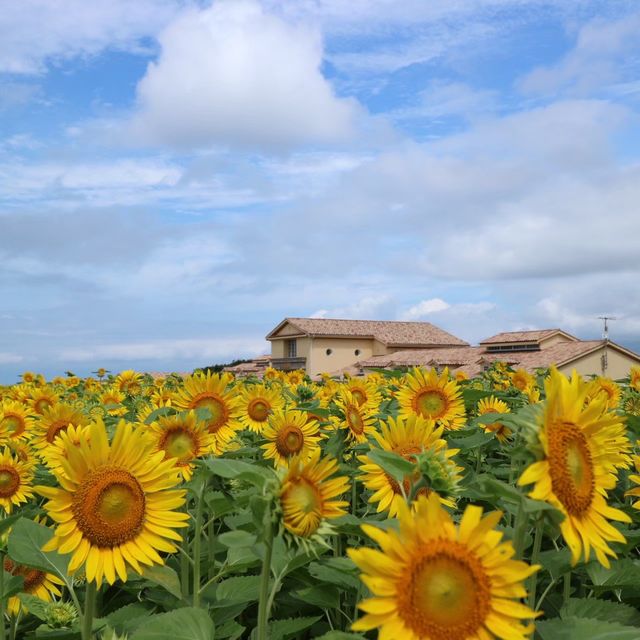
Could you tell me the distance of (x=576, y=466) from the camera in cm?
201

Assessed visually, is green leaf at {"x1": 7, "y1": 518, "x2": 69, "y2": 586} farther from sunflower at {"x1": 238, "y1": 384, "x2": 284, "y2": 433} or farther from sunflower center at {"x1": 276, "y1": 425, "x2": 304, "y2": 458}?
sunflower at {"x1": 238, "y1": 384, "x2": 284, "y2": 433}

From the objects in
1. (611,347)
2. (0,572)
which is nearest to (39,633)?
(0,572)

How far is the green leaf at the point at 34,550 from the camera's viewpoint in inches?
120

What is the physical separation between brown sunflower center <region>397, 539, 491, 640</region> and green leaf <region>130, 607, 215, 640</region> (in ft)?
2.57

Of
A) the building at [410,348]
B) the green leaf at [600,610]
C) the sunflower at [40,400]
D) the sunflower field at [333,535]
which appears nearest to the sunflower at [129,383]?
the sunflower at [40,400]

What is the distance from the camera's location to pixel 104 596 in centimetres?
397

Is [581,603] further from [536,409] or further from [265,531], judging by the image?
[265,531]

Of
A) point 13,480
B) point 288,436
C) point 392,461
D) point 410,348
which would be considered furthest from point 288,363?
point 392,461

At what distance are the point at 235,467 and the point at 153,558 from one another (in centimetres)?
62

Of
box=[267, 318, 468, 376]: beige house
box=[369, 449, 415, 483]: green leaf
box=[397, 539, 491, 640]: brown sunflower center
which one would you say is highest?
box=[267, 318, 468, 376]: beige house

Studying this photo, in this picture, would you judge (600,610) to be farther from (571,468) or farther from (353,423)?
(353,423)

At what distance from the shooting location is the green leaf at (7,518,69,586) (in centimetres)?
304

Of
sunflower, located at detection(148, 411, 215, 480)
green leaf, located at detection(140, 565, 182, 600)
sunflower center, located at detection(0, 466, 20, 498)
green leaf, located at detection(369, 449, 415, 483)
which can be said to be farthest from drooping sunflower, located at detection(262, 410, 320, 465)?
green leaf, located at detection(369, 449, 415, 483)

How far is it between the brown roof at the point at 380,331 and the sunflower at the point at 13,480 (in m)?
48.0
